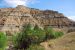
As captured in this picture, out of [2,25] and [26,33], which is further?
[2,25]

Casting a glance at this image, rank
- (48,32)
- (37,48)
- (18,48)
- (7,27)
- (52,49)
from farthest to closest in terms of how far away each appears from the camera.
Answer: (7,27) → (48,32) → (18,48) → (52,49) → (37,48)

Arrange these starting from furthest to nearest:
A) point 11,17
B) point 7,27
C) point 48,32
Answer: point 11,17 < point 7,27 < point 48,32

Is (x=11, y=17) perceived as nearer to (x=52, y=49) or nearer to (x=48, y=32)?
(x=48, y=32)

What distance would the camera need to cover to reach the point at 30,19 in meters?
200

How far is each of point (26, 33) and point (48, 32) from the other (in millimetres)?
10880

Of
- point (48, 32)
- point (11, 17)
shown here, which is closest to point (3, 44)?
point (48, 32)

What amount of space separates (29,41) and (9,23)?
459 feet

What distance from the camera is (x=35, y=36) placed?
49688 mm

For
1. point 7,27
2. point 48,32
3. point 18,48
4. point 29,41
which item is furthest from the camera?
point 7,27

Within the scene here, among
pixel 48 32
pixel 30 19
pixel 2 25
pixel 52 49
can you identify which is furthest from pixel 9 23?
pixel 52 49

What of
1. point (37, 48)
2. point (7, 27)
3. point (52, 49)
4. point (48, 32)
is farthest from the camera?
point (7, 27)

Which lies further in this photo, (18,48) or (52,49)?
(18,48)

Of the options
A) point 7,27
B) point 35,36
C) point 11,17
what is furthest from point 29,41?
point 11,17

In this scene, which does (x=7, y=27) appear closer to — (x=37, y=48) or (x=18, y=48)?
(x=18, y=48)
